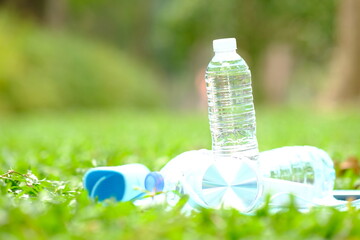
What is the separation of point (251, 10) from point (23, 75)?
8.41 metres

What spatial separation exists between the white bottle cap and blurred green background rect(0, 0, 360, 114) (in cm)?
1122

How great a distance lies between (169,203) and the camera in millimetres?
2619

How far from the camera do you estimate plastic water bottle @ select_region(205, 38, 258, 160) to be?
3.29 m

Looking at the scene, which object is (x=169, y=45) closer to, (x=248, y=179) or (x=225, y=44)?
(x=225, y=44)

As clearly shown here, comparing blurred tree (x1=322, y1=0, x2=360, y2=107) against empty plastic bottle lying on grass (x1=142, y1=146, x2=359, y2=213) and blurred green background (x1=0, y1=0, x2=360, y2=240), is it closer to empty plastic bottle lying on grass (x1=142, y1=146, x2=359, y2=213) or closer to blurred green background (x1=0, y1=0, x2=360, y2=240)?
blurred green background (x1=0, y1=0, x2=360, y2=240)

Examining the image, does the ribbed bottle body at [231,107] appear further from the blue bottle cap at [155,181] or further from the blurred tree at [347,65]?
the blurred tree at [347,65]

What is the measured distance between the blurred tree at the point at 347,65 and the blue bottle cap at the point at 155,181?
1135 cm

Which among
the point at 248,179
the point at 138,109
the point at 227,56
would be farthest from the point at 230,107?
the point at 138,109

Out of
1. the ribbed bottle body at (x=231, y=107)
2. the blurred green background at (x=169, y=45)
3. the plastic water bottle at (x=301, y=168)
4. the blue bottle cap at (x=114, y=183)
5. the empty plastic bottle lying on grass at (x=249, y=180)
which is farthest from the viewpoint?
the blurred green background at (x=169, y=45)

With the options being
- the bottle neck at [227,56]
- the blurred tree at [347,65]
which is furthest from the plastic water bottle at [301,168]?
the blurred tree at [347,65]

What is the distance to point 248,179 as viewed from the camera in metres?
2.64

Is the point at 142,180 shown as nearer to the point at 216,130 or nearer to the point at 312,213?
the point at 216,130

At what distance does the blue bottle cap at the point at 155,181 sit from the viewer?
2877 millimetres

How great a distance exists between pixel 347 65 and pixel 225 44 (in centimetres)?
1167
